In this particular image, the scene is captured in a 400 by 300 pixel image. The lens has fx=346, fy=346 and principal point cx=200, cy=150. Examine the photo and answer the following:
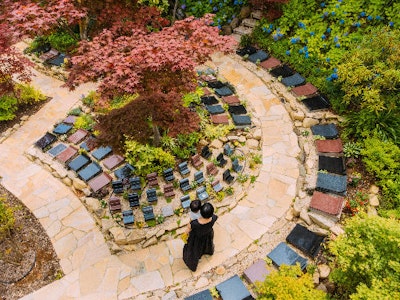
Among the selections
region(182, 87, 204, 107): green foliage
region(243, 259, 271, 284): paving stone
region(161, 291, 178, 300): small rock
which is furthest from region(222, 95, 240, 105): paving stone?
region(161, 291, 178, 300): small rock

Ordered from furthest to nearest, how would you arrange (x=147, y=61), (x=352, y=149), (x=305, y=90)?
1. (x=305, y=90)
2. (x=352, y=149)
3. (x=147, y=61)

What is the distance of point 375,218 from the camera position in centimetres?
501

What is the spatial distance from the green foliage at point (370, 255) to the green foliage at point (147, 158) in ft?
12.8

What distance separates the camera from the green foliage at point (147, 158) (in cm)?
753

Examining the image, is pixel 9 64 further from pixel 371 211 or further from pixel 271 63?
pixel 371 211

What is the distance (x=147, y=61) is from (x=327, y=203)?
454cm

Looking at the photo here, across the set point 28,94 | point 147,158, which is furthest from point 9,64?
point 147,158

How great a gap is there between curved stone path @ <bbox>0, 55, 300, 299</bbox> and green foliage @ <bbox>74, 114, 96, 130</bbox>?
890 mm

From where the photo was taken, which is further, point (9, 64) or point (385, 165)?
point (9, 64)

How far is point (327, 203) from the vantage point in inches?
279

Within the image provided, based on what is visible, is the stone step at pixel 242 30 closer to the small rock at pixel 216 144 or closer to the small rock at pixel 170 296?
the small rock at pixel 216 144

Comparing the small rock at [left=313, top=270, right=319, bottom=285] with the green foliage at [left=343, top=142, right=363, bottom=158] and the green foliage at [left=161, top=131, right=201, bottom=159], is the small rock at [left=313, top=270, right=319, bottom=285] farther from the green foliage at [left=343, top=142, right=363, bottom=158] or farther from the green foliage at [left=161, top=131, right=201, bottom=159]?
the green foliage at [left=161, top=131, right=201, bottom=159]

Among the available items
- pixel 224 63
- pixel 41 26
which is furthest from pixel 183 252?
pixel 224 63

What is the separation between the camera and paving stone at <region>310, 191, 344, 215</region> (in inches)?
275
